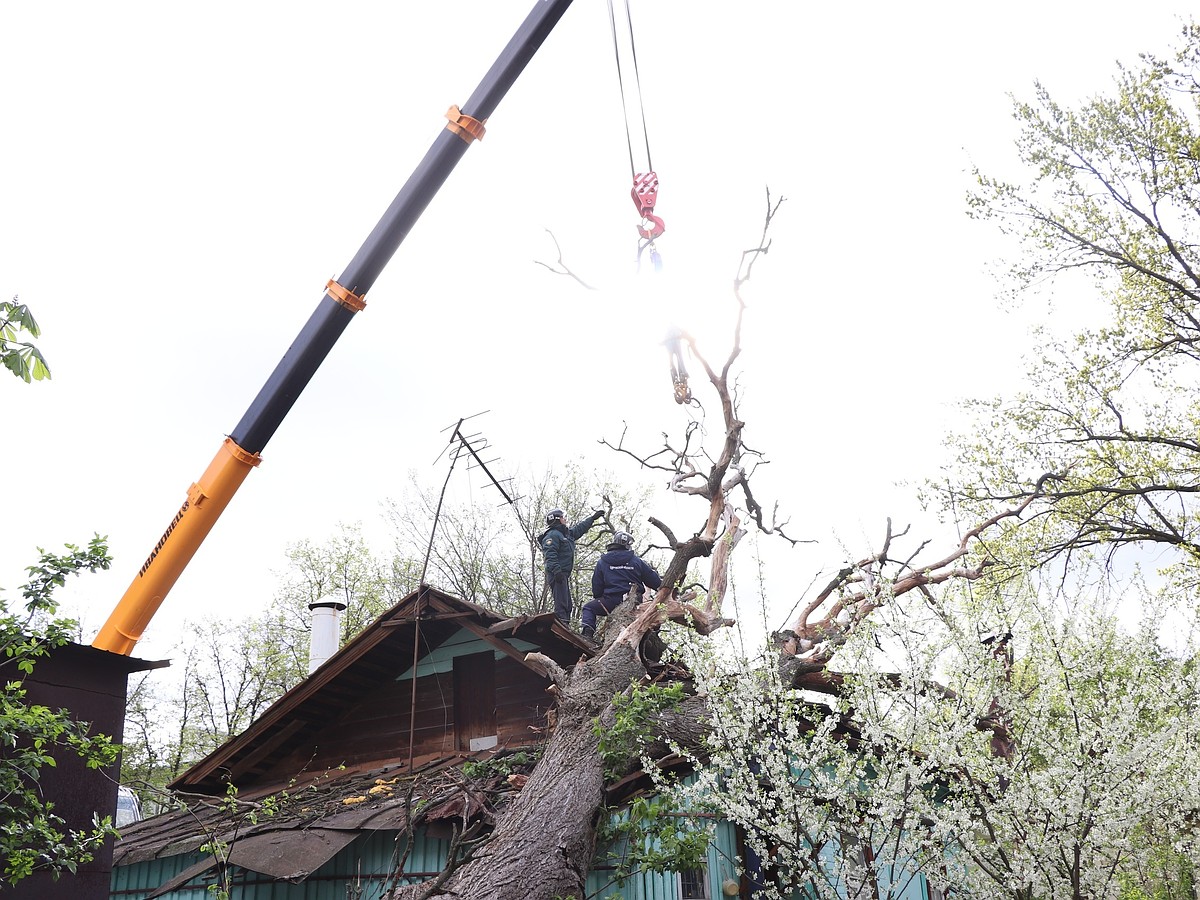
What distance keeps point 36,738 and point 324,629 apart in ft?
27.7

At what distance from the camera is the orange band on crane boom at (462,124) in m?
8.30

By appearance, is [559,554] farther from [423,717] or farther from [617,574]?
[423,717]

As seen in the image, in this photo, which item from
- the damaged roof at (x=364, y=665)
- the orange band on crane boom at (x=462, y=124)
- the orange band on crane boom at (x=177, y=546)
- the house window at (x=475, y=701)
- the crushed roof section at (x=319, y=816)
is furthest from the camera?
the house window at (x=475, y=701)

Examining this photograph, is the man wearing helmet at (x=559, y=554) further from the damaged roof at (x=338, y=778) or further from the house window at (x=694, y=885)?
the house window at (x=694, y=885)

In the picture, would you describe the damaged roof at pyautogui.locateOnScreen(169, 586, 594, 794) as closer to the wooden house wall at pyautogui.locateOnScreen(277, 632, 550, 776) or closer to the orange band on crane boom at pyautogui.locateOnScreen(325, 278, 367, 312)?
the wooden house wall at pyautogui.locateOnScreen(277, 632, 550, 776)

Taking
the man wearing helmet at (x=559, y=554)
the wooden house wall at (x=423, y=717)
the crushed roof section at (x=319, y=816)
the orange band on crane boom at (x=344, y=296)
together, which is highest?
the orange band on crane boom at (x=344, y=296)

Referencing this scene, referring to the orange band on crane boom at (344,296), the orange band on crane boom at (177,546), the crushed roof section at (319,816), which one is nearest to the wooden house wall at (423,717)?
the crushed roof section at (319,816)

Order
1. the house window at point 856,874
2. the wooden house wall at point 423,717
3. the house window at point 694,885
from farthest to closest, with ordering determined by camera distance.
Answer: the wooden house wall at point 423,717, the house window at point 694,885, the house window at point 856,874

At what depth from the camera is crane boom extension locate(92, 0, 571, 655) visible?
7.27 meters

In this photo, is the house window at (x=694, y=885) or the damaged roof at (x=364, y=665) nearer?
the house window at (x=694, y=885)

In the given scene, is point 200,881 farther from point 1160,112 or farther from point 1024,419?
point 1160,112

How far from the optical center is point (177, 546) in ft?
24.0

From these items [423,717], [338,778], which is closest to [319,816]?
[338,778]

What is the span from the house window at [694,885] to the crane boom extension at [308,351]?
5664 mm
